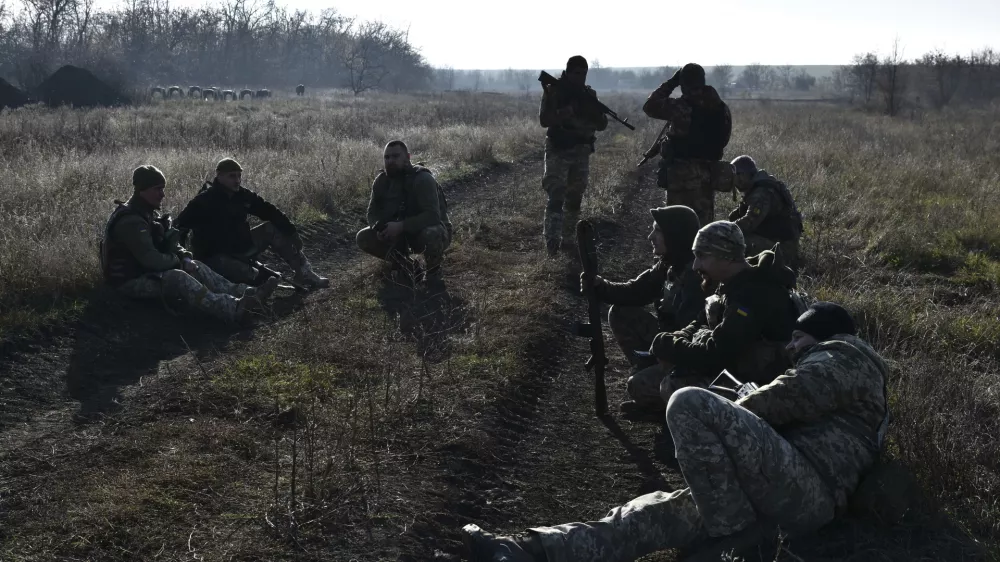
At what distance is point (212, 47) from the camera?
9556cm

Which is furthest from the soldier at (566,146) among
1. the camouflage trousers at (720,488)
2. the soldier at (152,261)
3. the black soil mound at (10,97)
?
the black soil mound at (10,97)

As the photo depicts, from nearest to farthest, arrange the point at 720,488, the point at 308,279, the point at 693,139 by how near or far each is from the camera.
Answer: the point at 720,488 < the point at 693,139 < the point at 308,279

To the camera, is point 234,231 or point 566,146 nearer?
point 234,231

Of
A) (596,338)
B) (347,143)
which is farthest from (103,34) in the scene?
(596,338)

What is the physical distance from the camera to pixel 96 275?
24.8 ft

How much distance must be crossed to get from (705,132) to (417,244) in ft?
9.77

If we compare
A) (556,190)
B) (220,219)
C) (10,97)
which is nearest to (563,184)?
(556,190)

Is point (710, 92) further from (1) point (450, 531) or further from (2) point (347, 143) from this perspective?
(2) point (347, 143)

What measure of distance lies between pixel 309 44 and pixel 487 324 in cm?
11204

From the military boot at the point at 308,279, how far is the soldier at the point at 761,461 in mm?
5415

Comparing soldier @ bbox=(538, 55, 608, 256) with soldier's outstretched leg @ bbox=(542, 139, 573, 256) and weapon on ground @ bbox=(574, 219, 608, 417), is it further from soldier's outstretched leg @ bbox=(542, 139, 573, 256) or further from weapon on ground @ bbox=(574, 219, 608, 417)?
weapon on ground @ bbox=(574, 219, 608, 417)

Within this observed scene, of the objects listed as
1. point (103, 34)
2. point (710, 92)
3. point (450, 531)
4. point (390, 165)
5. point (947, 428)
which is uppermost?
point (103, 34)

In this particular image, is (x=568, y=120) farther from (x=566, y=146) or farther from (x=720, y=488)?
(x=720, y=488)

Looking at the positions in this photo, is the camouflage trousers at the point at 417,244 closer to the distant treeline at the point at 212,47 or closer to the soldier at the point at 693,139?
the soldier at the point at 693,139
